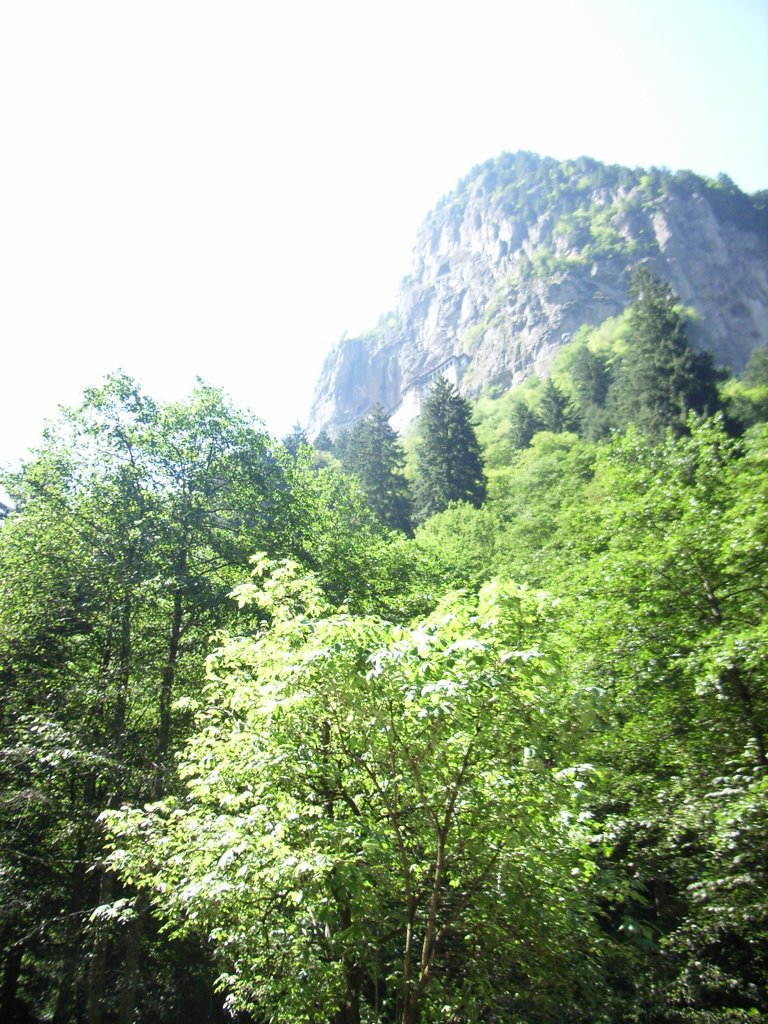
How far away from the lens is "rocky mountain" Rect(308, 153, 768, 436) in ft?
389

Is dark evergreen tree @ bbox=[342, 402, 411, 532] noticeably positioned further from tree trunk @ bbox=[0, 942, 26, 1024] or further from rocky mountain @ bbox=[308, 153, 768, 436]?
rocky mountain @ bbox=[308, 153, 768, 436]

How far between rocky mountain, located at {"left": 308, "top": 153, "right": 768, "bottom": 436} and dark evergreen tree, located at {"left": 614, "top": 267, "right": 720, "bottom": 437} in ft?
215

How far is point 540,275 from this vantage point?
5207 inches

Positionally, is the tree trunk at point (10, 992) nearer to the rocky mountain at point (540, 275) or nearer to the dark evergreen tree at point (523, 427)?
the dark evergreen tree at point (523, 427)

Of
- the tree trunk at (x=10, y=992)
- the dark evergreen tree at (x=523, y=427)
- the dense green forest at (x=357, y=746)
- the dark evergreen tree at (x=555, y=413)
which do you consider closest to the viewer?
the dense green forest at (x=357, y=746)

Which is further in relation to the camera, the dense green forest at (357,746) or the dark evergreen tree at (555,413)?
the dark evergreen tree at (555,413)

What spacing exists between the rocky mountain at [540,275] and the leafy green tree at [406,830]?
105378 mm

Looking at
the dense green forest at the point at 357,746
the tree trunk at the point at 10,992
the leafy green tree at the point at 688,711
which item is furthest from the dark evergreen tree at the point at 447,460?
the tree trunk at the point at 10,992

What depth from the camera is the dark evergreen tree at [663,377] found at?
34.3 metres

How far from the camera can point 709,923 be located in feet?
23.9

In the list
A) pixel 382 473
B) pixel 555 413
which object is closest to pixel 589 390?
pixel 555 413

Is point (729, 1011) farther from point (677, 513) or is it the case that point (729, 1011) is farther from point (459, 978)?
point (677, 513)

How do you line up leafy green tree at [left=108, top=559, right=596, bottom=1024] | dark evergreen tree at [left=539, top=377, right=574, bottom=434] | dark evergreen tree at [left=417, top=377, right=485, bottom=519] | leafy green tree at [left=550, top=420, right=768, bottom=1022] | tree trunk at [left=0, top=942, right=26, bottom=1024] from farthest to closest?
dark evergreen tree at [left=539, top=377, right=574, bottom=434] < dark evergreen tree at [left=417, top=377, right=485, bottom=519] < tree trunk at [left=0, top=942, right=26, bottom=1024] < leafy green tree at [left=550, top=420, right=768, bottom=1022] < leafy green tree at [left=108, top=559, right=596, bottom=1024]

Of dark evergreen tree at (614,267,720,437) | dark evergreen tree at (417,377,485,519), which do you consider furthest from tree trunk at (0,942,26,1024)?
dark evergreen tree at (614,267,720,437)
